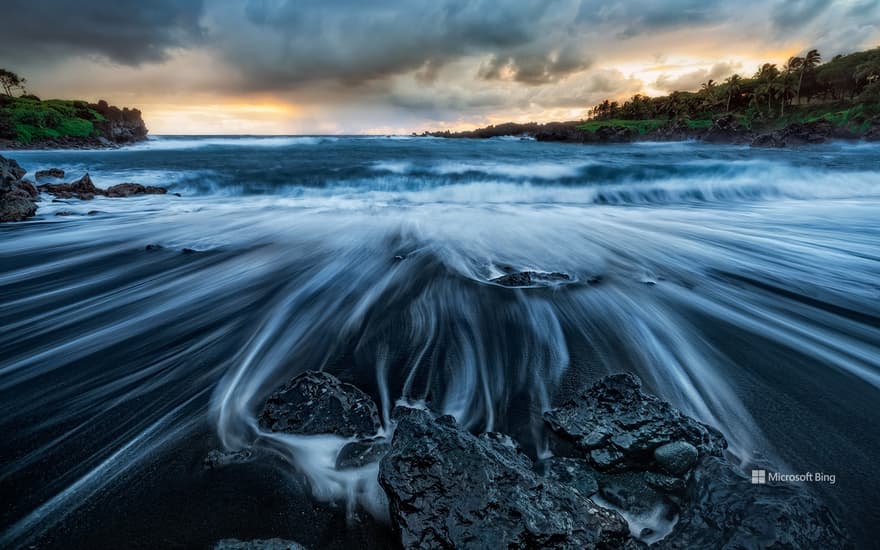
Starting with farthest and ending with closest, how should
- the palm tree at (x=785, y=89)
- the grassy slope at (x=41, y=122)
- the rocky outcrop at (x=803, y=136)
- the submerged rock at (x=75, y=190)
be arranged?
the palm tree at (x=785, y=89) → the grassy slope at (x=41, y=122) → the rocky outcrop at (x=803, y=136) → the submerged rock at (x=75, y=190)

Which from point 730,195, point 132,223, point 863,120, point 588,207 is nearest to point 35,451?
point 132,223

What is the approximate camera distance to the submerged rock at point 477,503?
5.58 feet

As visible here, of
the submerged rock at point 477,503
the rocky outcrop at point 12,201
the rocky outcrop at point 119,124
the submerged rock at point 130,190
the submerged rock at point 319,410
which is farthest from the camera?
the rocky outcrop at point 119,124

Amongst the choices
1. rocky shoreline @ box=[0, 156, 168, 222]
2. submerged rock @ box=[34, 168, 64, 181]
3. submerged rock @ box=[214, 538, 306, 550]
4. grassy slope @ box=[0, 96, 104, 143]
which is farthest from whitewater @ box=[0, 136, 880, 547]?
grassy slope @ box=[0, 96, 104, 143]

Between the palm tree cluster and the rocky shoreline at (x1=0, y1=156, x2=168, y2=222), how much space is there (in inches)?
2968

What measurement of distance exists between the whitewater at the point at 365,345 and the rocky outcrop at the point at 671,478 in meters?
0.33

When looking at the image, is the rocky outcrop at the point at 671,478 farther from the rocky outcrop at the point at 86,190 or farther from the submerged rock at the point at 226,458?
the rocky outcrop at the point at 86,190

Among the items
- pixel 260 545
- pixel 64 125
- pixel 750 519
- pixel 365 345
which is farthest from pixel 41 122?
pixel 750 519

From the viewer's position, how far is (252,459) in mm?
2510

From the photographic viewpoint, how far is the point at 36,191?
12.7m

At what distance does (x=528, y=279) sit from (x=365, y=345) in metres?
2.69

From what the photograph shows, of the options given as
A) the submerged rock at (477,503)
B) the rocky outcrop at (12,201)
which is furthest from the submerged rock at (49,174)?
the submerged rock at (477,503)

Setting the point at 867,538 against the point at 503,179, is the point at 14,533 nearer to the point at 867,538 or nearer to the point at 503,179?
the point at 867,538

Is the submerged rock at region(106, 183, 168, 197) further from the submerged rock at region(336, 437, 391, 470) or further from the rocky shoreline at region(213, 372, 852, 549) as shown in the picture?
the submerged rock at region(336, 437, 391, 470)
